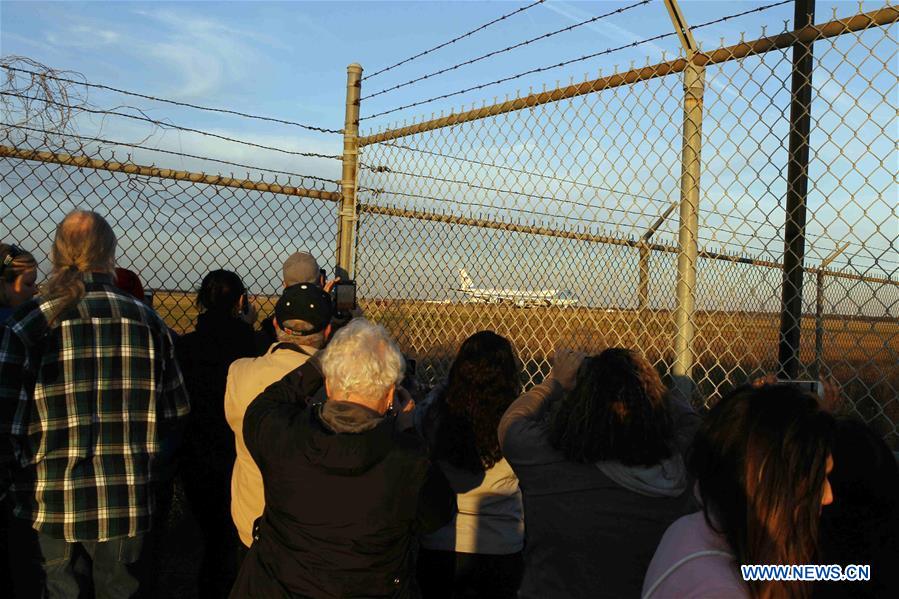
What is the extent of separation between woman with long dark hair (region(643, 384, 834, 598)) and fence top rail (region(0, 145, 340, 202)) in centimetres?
363

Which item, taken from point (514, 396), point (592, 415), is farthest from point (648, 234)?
point (592, 415)

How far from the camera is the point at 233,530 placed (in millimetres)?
3898

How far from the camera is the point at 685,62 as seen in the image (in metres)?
3.27

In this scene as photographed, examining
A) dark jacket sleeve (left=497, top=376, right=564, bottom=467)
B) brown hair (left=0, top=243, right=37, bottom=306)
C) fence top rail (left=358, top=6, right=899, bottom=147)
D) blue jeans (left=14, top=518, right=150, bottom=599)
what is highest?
fence top rail (left=358, top=6, right=899, bottom=147)

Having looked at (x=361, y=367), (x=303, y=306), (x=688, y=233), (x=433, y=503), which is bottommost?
(x=433, y=503)

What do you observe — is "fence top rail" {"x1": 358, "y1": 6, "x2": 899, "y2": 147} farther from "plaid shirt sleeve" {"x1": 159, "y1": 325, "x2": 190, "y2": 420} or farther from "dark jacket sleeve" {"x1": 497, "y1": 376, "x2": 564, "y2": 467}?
"plaid shirt sleeve" {"x1": 159, "y1": 325, "x2": 190, "y2": 420}

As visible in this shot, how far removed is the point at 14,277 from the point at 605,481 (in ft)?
9.45

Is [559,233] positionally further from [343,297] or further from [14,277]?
[14,277]

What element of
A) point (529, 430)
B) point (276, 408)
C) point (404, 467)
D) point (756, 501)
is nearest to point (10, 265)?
point (276, 408)

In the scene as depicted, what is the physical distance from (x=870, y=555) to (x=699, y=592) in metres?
0.47

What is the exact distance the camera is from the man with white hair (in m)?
2.32

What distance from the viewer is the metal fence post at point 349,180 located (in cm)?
511

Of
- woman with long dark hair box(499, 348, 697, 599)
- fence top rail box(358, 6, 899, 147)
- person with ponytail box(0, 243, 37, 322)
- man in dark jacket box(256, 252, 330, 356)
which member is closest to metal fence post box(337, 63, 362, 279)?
fence top rail box(358, 6, 899, 147)

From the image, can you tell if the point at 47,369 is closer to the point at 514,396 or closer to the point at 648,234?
the point at 514,396
